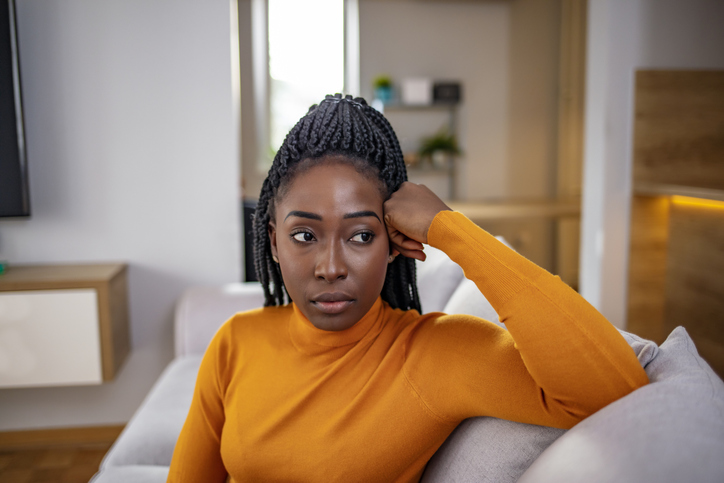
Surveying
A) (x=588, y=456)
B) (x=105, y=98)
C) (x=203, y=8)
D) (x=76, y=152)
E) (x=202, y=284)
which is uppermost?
(x=203, y=8)

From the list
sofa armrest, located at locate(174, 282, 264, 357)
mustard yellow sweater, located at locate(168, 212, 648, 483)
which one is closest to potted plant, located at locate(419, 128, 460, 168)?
sofa armrest, located at locate(174, 282, 264, 357)

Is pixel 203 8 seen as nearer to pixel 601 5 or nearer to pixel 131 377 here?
pixel 131 377

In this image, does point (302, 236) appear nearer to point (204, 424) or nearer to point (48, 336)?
point (204, 424)

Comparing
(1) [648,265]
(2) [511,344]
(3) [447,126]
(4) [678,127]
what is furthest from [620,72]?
(3) [447,126]

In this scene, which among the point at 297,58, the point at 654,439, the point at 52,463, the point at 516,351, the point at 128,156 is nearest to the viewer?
the point at 654,439

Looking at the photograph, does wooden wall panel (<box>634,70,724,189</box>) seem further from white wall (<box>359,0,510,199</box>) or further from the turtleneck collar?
white wall (<box>359,0,510,199</box>)

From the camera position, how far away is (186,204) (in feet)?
7.17

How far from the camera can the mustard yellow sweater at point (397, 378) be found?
0.62 m

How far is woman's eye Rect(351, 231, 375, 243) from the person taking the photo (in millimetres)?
728

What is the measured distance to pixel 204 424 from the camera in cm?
85

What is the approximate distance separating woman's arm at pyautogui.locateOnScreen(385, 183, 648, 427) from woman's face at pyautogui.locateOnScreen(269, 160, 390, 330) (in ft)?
0.15

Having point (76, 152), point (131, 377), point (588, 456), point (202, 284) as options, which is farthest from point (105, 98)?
point (588, 456)

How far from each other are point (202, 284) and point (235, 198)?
1.26 ft

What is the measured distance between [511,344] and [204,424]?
1.61 ft
